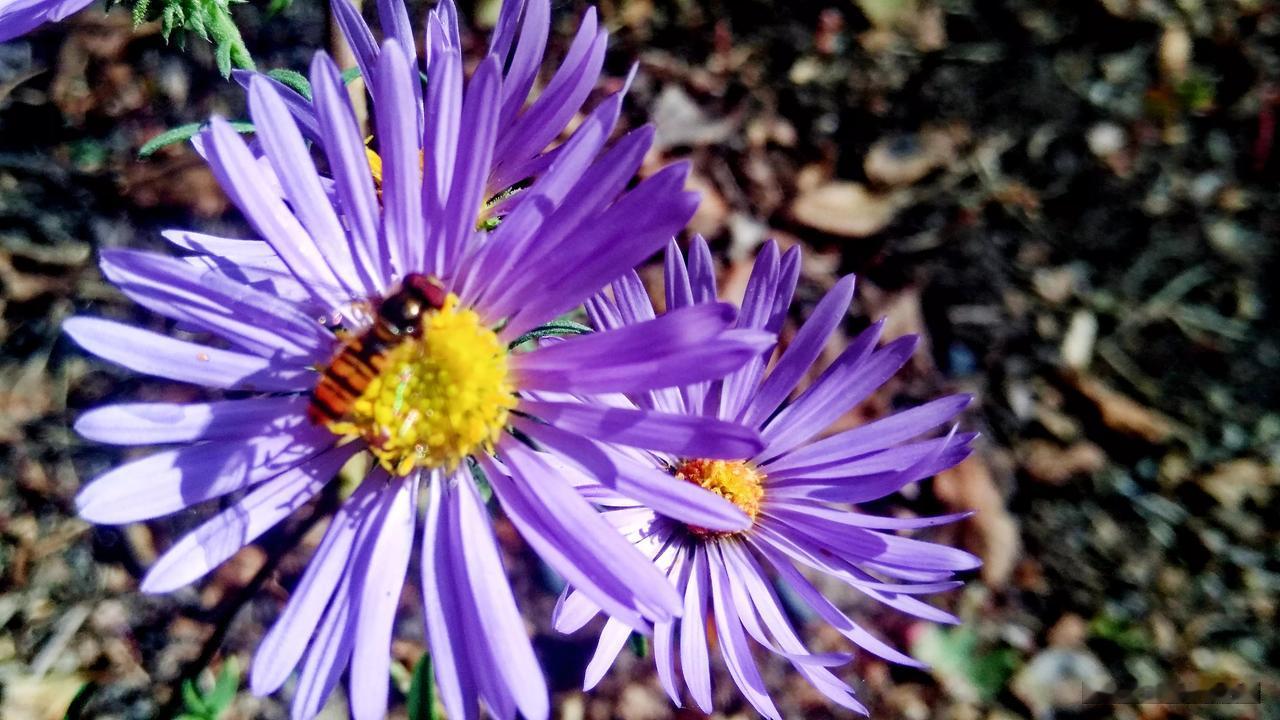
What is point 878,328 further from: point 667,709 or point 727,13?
point 727,13

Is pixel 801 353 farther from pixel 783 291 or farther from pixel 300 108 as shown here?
pixel 300 108

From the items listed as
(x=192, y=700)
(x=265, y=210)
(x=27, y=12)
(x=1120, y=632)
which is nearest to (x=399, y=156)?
(x=265, y=210)

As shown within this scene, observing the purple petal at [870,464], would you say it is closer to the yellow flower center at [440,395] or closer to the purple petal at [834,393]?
the purple petal at [834,393]

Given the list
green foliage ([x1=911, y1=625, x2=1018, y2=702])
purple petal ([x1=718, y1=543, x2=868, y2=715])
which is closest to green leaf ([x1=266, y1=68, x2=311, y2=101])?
purple petal ([x1=718, y1=543, x2=868, y2=715])

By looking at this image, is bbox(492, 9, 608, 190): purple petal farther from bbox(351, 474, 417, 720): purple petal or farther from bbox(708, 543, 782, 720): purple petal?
bbox(708, 543, 782, 720): purple petal

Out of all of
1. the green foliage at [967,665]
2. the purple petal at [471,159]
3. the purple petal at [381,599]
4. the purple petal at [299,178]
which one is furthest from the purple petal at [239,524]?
the green foliage at [967,665]

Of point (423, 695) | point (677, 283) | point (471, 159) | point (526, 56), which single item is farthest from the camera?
point (423, 695)
